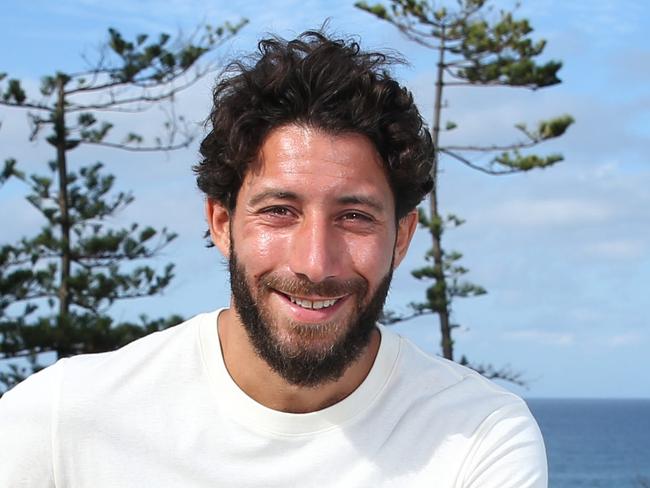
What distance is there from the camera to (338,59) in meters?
2.59

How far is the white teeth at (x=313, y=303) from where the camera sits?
2.30 meters

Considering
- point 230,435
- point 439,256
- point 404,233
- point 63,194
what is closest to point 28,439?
point 230,435

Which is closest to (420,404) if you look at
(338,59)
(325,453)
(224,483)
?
(325,453)

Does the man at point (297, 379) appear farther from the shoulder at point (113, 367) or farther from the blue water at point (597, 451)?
the blue water at point (597, 451)

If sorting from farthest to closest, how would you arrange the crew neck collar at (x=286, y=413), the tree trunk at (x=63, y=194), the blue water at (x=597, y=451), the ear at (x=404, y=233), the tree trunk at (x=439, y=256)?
the blue water at (x=597, y=451)
the tree trunk at (x=439, y=256)
the tree trunk at (x=63, y=194)
the ear at (x=404, y=233)
the crew neck collar at (x=286, y=413)

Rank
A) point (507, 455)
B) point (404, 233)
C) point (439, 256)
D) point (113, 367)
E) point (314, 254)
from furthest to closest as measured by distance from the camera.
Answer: point (439, 256)
point (404, 233)
point (113, 367)
point (507, 455)
point (314, 254)

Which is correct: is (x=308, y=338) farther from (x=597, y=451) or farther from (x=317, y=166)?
(x=597, y=451)

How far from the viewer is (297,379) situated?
7.80ft

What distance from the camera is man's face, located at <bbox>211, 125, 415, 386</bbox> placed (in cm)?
229

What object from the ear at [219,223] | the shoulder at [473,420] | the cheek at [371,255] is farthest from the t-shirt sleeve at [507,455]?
the ear at [219,223]

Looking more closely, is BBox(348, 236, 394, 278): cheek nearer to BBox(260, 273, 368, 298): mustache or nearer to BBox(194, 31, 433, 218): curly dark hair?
BBox(260, 273, 368, 298): mustache

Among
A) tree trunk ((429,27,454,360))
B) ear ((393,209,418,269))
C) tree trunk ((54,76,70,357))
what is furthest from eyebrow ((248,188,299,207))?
tree trunk ((429,27,454,360))

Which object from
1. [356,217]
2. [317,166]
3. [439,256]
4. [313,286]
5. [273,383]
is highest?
[317,166]

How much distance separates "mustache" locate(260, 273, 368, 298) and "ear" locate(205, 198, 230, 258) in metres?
0.31
